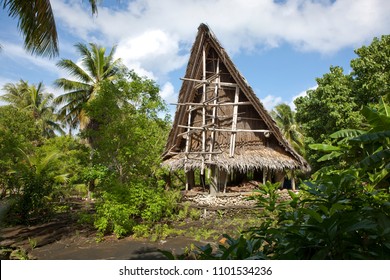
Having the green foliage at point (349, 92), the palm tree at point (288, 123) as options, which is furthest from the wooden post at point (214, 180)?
the palm tree at point (288, 123)

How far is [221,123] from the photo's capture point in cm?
998

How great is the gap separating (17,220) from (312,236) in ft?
30.8

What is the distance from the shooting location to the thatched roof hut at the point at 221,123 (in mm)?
9227

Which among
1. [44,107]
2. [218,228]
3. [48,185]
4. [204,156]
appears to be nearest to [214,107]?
[204,156]

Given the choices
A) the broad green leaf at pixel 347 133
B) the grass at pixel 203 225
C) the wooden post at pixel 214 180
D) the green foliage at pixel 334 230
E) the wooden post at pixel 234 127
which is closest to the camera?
the green foliage at pixel 334 230

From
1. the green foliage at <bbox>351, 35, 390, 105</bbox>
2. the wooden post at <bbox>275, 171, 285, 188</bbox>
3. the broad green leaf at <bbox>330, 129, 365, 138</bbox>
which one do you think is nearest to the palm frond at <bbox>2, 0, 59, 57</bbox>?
the broad green leaf at <bbox>330, 129, 365, 138</bbox>

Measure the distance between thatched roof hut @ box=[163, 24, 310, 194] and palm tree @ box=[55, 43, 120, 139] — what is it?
24.8 feet

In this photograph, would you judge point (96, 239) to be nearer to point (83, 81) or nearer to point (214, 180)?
point (214, 180)

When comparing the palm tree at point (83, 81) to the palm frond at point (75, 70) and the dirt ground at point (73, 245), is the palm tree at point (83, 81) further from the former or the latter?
the dirt ground at point (73, 245)

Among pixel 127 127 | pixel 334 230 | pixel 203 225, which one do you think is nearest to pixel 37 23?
pixel 127 127

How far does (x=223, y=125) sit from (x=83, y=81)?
1018 centimetres

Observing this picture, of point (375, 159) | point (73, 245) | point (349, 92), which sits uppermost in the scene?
point (349, 92)

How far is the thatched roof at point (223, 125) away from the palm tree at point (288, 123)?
32.6 feet
